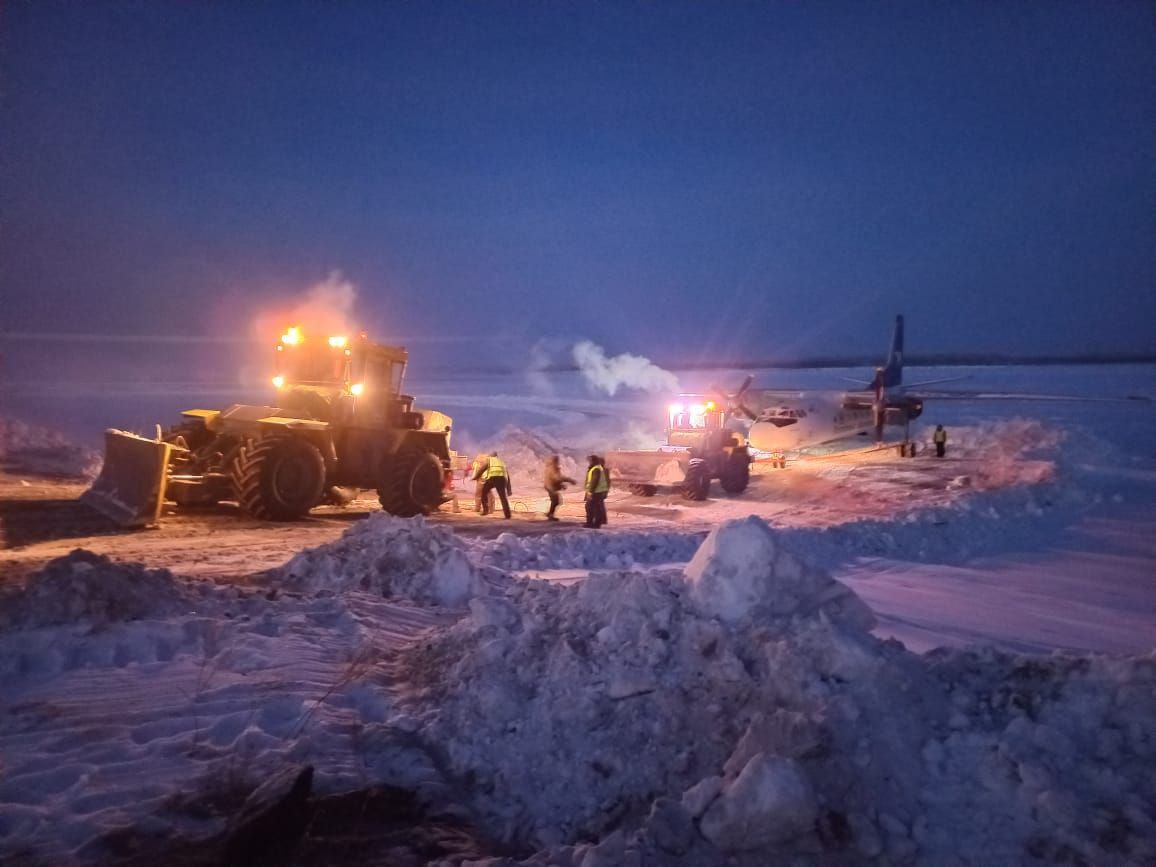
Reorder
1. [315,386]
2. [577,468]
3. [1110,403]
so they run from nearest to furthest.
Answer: [315,386] < [577,468] < [1110,403]

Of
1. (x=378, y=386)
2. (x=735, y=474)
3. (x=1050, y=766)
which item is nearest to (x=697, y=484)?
(x=735, y=474)

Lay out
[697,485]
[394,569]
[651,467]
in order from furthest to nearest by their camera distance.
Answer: [651,467] < [697,485] < [394,569]

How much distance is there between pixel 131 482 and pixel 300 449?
2.51 m

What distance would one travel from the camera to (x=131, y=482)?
40.7ft

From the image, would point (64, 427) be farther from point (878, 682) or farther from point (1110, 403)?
point (1110, 403)

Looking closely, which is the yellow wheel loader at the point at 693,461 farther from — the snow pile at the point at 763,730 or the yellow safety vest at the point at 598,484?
the snow pile at the point at 763,730

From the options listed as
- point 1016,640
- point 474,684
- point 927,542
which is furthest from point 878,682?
point 927,542

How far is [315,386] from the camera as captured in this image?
46.9ft

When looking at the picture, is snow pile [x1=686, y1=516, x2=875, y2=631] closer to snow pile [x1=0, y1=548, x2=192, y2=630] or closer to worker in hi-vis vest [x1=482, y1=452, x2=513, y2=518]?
snow pile [x1=0, y1=548, x2=192, y2=630]

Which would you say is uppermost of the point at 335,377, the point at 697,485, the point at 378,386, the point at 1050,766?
the point at 335,377

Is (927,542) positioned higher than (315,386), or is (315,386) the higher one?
(315,386)

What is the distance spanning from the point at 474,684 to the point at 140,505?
27.5ft

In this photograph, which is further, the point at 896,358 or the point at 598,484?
the point at 896,358

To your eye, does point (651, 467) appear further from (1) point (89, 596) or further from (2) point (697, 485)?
(1) point (89, 596)
